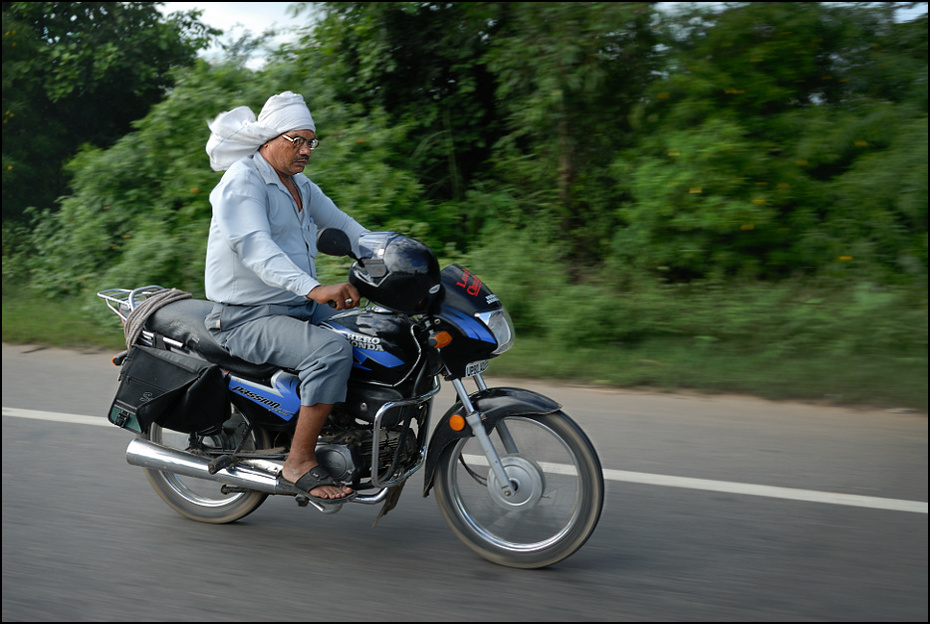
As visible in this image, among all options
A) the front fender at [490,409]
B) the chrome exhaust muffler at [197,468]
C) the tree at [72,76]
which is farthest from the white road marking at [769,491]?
the tree at [72,76]

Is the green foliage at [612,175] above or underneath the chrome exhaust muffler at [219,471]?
above

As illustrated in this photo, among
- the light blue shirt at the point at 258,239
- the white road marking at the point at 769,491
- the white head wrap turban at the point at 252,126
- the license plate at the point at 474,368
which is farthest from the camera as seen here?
the white road marking at the point at 769,491

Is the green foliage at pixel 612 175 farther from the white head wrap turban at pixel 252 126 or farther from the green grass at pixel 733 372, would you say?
the white head wrap turban at pixel 252 126

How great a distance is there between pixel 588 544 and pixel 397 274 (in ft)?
4.79

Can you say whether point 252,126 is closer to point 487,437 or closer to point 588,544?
point 487,437

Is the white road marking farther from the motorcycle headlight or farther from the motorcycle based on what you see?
the motorcycle headlight

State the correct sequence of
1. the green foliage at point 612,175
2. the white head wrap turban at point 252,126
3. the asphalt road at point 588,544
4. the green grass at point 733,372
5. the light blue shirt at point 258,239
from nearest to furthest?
the asphalt road at point 588,544, the light blue shirt at point 258,239, the white head wrap turban at point 252,126, the green grass at point 733,372, the green foliage at point 612,175

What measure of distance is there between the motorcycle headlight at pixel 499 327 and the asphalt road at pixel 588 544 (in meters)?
0.93

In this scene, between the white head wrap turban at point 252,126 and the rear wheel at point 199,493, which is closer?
the white head wrap turban at point 252,126

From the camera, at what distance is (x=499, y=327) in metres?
3.46

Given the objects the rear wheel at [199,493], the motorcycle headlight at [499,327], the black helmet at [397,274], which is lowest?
the rear wheel at [199,493]

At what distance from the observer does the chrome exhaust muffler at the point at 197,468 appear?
3.71 metres

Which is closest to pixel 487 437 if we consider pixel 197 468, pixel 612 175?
pixel 197 468

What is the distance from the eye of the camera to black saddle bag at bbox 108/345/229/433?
12.0ft
